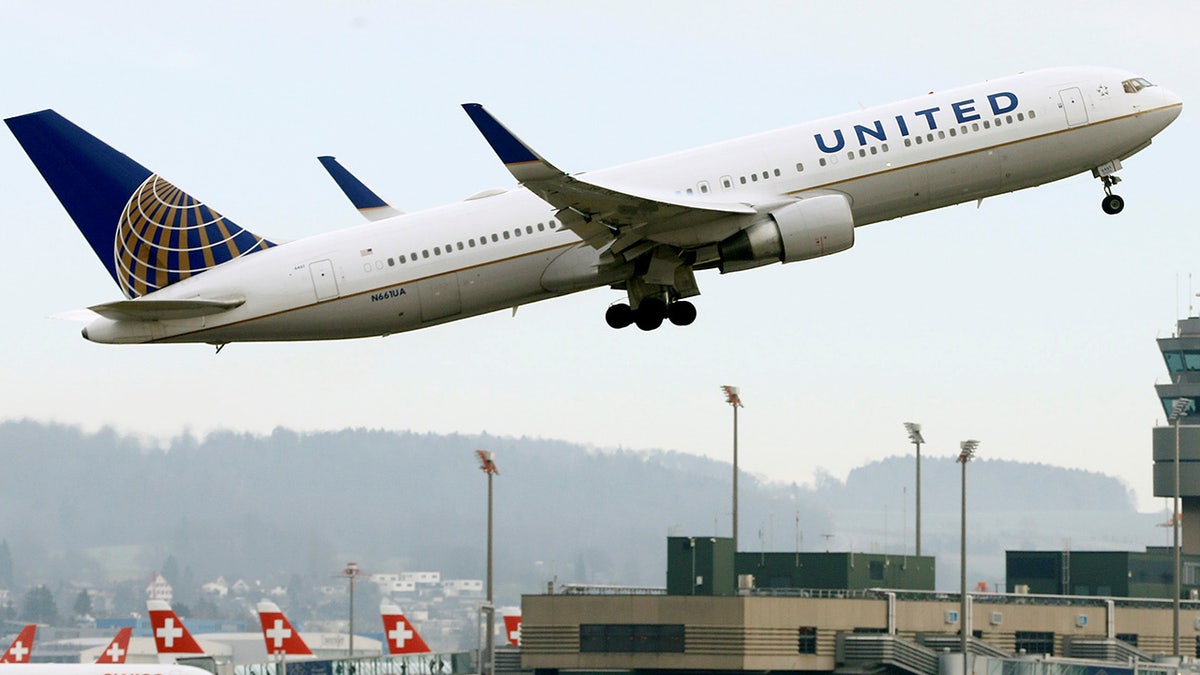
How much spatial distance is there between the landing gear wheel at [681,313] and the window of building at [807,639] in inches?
1553

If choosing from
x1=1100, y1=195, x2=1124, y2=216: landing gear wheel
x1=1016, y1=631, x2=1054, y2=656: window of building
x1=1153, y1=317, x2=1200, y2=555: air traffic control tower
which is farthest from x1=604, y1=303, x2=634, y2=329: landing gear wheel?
x1=1153, y1=317, x2=1200, y2=555: air traffic control tower

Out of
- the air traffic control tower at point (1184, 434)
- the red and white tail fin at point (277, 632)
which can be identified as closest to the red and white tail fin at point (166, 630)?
the red and white tail fin at point (277, 632)

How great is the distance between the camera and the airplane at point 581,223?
5616 cm

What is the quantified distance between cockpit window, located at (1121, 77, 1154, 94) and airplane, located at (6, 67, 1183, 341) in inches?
38.2

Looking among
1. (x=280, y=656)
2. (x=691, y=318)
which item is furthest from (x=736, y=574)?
(x=691, y=318)

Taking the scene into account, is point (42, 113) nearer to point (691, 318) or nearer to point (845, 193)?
point (691, 318)

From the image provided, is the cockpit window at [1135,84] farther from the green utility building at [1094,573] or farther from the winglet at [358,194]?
the green utility building at [1094,573]

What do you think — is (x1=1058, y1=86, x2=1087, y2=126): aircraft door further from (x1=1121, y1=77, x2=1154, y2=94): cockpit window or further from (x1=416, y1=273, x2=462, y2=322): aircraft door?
(x1=416, y1=273, x2=462, y2=322): aircraft door

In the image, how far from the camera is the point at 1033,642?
10831 centimetres

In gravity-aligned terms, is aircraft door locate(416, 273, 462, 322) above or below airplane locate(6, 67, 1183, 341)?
below

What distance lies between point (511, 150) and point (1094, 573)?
101 metres

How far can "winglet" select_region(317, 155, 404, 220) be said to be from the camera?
6284 centimetres

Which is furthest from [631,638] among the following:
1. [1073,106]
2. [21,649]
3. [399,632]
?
[1073,106]

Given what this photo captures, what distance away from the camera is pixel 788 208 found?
57000 mm
